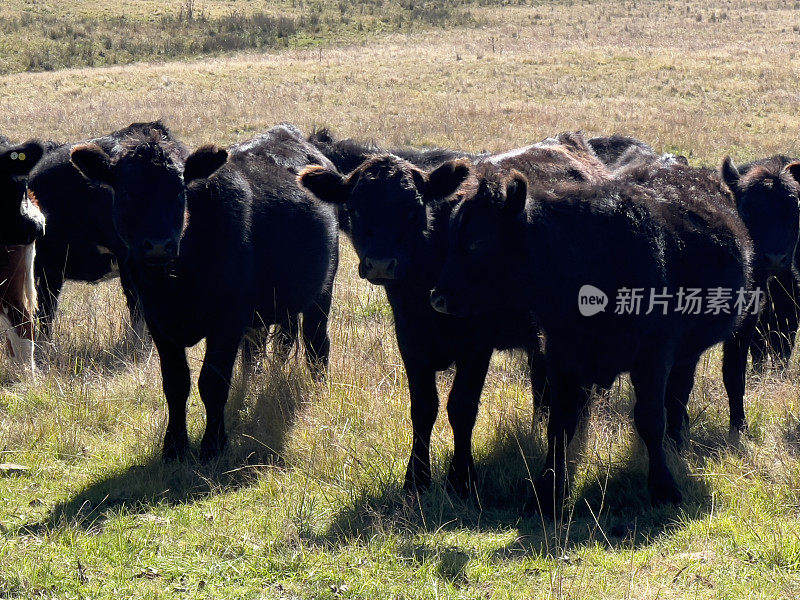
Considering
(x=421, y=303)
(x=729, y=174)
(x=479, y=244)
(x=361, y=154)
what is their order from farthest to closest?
1. (x=361, y=154)
2. (x=729, y=174)
3. (x=421, y=303)
4. (x=479, y=244)

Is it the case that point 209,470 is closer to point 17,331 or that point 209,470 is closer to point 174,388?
point 174,388

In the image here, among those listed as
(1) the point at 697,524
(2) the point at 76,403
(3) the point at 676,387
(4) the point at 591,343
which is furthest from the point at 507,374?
(2) the point at 76,403

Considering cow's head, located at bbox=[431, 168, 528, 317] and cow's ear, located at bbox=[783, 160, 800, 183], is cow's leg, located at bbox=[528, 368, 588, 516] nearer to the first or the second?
cow's head, located at bbox=[431, 168, 528, 317]

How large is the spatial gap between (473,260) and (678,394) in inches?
80.9

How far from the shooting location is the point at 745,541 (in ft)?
15.9

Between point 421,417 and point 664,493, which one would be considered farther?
point 421,417

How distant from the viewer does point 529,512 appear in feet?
18.1

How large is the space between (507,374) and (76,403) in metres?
3.49

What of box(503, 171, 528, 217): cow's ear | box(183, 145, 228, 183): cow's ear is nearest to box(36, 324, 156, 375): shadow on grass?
box(183, 145, 228, 183): cow's ear

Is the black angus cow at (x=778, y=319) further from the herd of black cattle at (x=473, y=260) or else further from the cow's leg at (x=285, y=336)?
the cow's leg at (x=285, y=336)

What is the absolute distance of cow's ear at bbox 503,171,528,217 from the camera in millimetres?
5242

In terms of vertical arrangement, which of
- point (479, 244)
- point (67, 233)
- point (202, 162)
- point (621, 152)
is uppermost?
point (202, 162)

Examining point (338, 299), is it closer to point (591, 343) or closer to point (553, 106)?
point (591, 343)

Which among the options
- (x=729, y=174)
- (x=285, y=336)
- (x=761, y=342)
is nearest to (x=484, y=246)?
(x=729, y=174)
